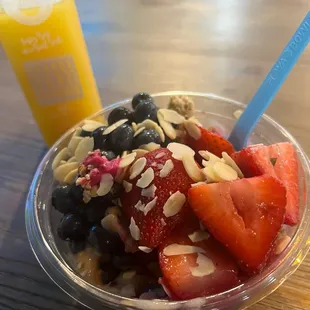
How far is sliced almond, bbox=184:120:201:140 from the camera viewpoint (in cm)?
76

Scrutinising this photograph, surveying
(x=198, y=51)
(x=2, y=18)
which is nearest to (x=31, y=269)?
(x=2, y=18)

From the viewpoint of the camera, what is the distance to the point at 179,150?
0.70 m

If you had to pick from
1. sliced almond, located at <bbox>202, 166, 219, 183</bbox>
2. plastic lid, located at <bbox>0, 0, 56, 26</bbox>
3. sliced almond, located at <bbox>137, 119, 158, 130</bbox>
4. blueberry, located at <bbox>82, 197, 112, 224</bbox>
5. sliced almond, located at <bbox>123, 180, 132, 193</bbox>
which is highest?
plastic lid, located at <bbox>0, 0, 56, 26</bbox>

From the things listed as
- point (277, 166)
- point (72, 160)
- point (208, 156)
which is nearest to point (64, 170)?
point (72, 160)

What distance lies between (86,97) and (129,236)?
417 millimetres

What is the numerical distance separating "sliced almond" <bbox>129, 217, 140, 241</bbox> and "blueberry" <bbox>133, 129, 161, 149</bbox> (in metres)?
0.13

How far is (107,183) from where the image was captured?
A: 67cm

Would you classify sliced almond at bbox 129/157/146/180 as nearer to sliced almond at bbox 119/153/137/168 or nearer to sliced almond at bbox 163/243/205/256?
sliced almond at bbox 119/153/137/168

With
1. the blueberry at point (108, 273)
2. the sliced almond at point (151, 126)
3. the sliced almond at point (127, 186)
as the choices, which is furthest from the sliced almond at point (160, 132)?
the blueberry at point (108, 273)

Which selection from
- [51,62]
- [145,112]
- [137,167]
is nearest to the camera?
[137,167]

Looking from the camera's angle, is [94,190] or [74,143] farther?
[74,143]

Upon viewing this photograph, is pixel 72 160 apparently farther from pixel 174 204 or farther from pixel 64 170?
pixel 174 204

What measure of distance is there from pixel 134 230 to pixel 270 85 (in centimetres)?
33

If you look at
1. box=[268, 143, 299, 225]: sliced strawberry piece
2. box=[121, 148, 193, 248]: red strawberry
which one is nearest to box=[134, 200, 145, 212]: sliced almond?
box=[121, 148, 193, 248]: red strawberry
